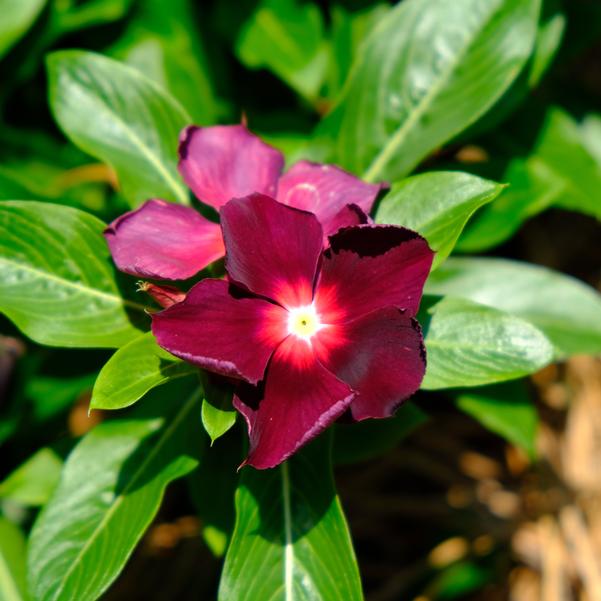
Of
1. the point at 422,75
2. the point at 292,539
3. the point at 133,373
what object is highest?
the point at 422,75

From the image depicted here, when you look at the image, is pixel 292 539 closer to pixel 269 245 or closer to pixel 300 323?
pixel 300 323

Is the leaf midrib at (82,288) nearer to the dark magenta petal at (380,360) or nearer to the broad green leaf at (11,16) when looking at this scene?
the dark magenta petal at (380,360)

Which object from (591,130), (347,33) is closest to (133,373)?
(347,33)

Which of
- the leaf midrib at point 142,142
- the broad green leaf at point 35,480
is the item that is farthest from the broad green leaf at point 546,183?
the broad green leaf at point 35,480

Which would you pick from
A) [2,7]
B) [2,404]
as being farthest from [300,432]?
[2,7]

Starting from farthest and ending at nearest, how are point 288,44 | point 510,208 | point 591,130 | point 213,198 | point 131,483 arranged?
point 591,130 < point 288,44 < point 510,208 < point 131,483 < point 213,198

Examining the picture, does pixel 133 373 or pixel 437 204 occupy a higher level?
pixel 437 204

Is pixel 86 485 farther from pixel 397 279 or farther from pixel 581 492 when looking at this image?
pixel 581 492
